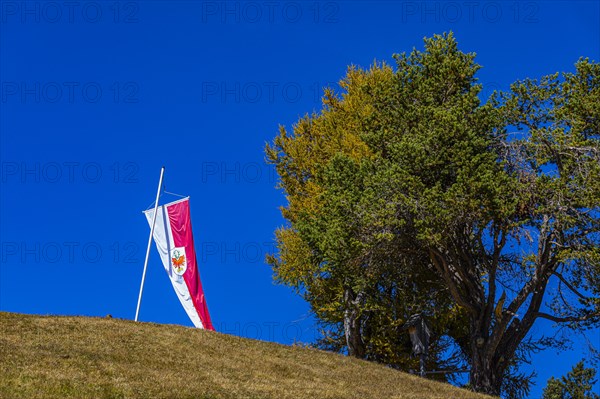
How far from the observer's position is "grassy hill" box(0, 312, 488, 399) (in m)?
18.4

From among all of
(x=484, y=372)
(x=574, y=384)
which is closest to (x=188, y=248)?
(x=484, y=372)

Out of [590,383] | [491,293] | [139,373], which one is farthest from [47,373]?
[590,383]

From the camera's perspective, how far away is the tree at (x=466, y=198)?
88.3 ft

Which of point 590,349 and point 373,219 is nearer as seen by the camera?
point 373,219

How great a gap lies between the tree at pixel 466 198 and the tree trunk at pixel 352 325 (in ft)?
6.58

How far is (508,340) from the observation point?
30188 mm

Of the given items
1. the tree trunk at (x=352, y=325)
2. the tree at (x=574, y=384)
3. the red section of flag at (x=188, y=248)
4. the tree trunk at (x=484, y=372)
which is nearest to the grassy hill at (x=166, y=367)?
the red section of flag at (x=188, y=248)

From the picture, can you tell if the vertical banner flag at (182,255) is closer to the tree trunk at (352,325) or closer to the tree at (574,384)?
the tree trunk at (352,325)

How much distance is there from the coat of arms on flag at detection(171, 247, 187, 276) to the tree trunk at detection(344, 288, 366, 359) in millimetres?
9062

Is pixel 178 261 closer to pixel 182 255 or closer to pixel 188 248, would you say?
pixel 182 255

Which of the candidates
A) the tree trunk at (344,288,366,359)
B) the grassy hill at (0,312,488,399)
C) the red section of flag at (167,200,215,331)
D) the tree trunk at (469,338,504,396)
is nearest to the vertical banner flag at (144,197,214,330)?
the red section of flag at (167,200,215,331)

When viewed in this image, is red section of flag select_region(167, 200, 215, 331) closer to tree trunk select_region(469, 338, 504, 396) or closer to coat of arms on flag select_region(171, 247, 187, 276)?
coat of arms on flag select_region(171, 247, 187, 276)

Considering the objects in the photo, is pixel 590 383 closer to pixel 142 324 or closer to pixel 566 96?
pixel 566 96

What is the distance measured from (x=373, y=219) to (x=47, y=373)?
13523 millimetres
